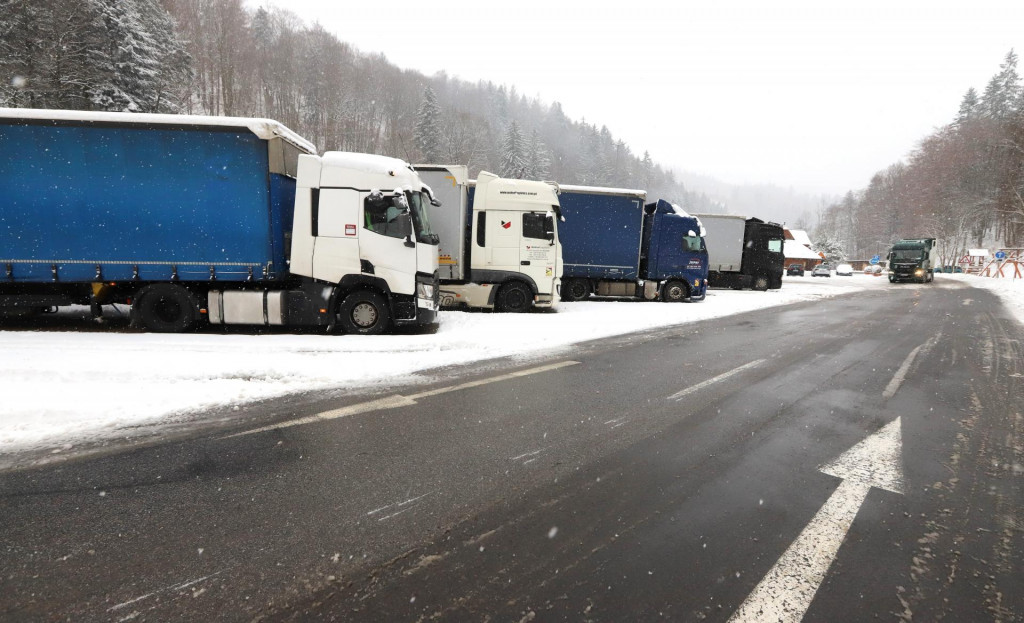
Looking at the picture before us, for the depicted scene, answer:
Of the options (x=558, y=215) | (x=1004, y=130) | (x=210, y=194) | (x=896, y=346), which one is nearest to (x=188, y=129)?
(x=210, y=194)

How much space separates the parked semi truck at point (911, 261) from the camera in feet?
115

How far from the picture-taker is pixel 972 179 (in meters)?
60.1

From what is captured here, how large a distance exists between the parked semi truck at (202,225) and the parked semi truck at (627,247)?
794 centimetres

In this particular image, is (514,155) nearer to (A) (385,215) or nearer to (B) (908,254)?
(B) (908,254)

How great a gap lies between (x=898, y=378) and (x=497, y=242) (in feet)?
28.1

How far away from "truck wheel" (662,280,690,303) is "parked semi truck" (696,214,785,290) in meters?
7.71

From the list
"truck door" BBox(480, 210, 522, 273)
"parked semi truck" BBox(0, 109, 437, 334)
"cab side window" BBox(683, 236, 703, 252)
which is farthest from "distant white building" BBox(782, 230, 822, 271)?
"parked semi truck" BBox(0, 109, 437, 334)

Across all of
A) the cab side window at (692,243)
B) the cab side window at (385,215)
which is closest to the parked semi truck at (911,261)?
the cab side window at (692,243)

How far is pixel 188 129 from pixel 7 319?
269 inches

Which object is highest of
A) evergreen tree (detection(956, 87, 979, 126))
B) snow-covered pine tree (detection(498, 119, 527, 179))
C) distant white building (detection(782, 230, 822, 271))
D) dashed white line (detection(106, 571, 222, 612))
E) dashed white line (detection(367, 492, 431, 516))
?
evergreen tree (detection(956, 87, 979, 126))

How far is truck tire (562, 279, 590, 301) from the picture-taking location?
53.1ft

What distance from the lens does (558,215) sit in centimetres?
1220

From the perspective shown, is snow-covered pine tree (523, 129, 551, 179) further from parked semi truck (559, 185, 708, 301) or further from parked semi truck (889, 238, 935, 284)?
parked semi truck (559, 185, 708, 301)

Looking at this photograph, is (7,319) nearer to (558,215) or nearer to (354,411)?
(354,411)
